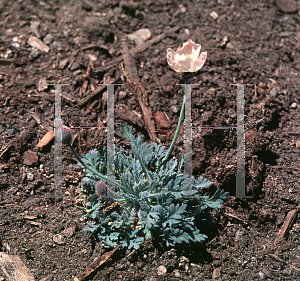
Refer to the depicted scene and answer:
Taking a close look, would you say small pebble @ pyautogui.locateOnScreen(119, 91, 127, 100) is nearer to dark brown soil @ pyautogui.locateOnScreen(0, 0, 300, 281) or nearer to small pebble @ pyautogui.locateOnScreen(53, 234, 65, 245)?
dark brown soil @ pyautogui.locateOnScreen(0, 0, 300, 281)

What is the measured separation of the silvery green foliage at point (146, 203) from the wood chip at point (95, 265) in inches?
3.3

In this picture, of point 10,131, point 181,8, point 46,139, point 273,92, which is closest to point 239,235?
point 273,92

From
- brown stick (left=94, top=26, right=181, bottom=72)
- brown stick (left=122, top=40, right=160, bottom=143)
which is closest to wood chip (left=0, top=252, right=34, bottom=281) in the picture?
brown stick (left=122, top=40, right=160, bottom=143)

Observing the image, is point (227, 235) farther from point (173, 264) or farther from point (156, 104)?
point (156, 104)

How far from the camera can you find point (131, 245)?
271 centimetres

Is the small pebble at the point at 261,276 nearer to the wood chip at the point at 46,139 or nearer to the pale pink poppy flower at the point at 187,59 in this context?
the pale pink poppy flower at the point at 187,59

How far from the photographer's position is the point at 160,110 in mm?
3721

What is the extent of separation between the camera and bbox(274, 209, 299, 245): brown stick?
9.77 ft

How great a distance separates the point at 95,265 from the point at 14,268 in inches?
26.0

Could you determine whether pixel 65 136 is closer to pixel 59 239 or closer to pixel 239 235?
pixel 59 239

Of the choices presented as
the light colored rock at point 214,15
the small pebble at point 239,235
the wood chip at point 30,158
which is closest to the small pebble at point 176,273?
Answer: the small pebble at point 239,235

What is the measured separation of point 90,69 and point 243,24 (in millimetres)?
2176

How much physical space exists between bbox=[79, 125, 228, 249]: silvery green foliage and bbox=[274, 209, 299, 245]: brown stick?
24.6 inches

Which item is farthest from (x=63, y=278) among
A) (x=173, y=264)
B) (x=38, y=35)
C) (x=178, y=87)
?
(x=38, y=35)
